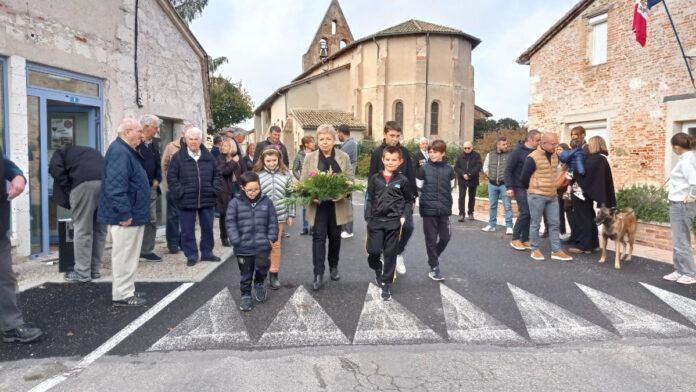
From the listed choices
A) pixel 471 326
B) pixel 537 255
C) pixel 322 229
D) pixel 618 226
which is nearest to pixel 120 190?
pixel 322 229

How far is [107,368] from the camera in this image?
353cm

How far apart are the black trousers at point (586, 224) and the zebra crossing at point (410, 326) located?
8.53ft

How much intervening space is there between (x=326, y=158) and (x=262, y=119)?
166ft

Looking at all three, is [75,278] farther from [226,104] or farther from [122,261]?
[226,104]

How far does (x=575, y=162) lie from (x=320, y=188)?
15.7 ft

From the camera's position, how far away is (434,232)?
608cm

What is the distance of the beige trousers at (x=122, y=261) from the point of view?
16.4 ft

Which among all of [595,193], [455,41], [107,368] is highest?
[455,41]

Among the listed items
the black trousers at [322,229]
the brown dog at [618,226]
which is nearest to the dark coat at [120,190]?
the black trousers at [322,229]

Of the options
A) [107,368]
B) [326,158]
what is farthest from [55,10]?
[107,368]

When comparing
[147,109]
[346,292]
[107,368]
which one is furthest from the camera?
[147,109]

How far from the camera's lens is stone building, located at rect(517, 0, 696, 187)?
500 inches

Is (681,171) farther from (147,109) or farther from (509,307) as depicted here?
(147,109)

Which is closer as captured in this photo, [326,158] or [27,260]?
[326,158]
